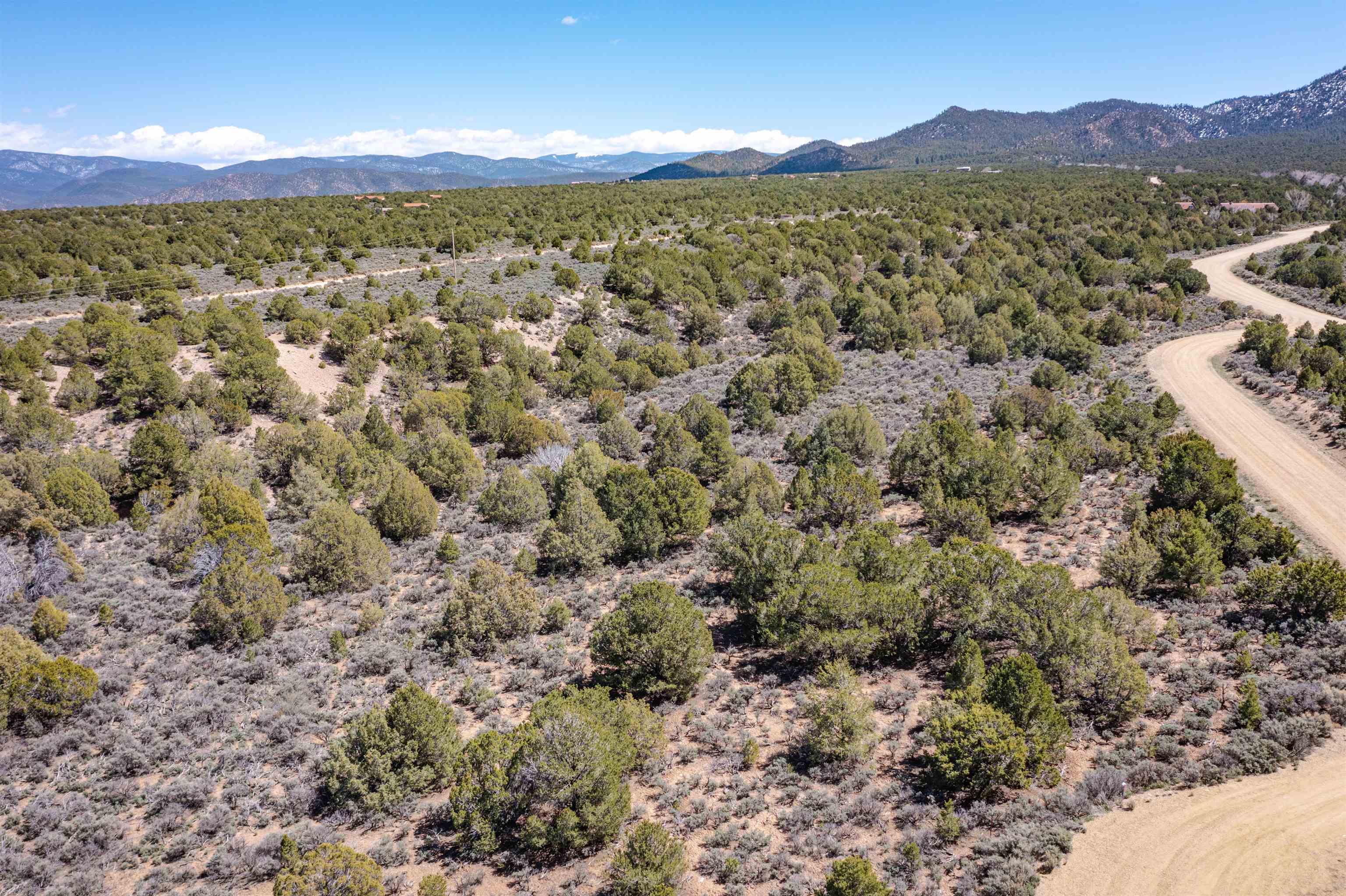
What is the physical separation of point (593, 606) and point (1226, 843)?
16515 millimetres

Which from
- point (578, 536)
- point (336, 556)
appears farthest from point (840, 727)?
point (336, 556)

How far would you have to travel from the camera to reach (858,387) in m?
43.9

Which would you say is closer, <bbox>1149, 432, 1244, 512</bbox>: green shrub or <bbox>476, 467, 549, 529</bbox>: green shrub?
<bbox>1149, 432, 1244, 512</bbox>: green shrub

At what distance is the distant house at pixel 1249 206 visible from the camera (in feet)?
342

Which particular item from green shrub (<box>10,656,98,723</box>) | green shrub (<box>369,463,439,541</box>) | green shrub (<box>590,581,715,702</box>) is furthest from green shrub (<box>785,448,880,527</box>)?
green shrub (<box>10,656,98,723</box>)

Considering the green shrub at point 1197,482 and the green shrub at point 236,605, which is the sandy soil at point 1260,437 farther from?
the green shrub at point 236,605

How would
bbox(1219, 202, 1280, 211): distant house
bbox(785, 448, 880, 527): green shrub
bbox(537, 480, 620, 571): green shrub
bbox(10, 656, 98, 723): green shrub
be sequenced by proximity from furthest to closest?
bbox(1219, 202, 1280, 211): distant house, bbox(785, 448, 880, 527): green shrub, bbox(537, 480, 620, 571): green shrub, bbox(10, 656, 98, 723): green shrub

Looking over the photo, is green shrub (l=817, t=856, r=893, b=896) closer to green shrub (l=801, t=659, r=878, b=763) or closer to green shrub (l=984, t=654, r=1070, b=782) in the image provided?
green shrub (l=801, t=659, r=878, b=763)

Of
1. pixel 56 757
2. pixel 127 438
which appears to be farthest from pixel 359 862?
pixel 127 438

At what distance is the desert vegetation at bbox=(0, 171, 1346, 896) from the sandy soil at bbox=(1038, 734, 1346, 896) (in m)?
0.52

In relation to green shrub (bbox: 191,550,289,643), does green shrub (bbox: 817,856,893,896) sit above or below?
below

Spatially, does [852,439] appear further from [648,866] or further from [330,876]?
[330,876]

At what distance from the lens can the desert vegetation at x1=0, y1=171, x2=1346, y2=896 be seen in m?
13.8

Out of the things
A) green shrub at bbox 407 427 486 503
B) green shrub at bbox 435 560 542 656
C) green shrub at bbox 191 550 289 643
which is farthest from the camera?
green shrub at bbox 407 427 486 503
